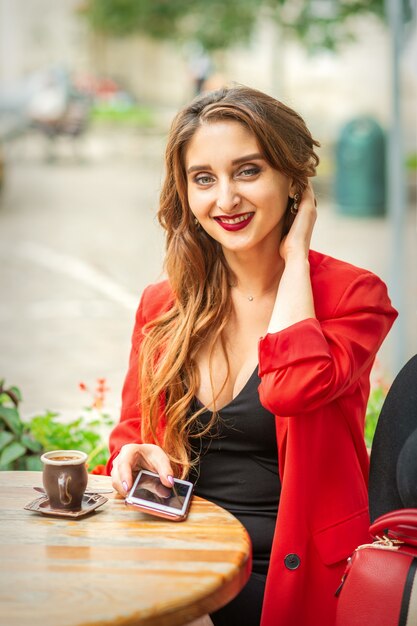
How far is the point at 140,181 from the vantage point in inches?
746

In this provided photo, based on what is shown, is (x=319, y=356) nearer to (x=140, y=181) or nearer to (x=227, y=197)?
(x=227, y=197)

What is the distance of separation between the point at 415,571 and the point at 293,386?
0.48m

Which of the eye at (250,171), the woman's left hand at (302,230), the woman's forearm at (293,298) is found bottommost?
the woman's forearm at (293,298)

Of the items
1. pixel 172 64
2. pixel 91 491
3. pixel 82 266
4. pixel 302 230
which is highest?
pixel 172 64


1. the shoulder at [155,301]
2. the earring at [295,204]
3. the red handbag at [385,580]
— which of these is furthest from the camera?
the shoulder at [155,301]

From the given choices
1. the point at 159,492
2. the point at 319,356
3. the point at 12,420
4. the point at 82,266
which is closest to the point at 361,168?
the point at 82,266

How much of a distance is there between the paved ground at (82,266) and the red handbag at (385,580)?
3.39ft

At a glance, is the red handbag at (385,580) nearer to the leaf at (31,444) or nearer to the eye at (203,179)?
the eye at (203,179)

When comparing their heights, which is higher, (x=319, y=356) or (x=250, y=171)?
(x=250, y=171)

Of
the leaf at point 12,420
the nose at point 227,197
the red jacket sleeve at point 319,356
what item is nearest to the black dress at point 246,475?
the red jacket sleeve at point 319,356

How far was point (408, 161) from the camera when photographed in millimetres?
16234

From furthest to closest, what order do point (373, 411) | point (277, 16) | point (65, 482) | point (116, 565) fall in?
point (277, 16) → point (373, 411) → point (65, 482) → point (116, 565)

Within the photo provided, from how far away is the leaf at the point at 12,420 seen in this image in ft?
10.8

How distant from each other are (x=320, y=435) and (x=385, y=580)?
18.8 inches
